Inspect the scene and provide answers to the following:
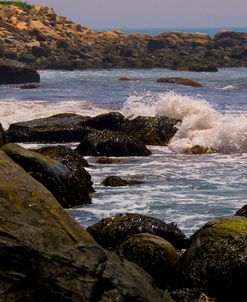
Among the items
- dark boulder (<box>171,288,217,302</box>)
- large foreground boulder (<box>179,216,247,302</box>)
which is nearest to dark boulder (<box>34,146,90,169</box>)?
large foreground boulder (<box>179,216,247,302</box>)

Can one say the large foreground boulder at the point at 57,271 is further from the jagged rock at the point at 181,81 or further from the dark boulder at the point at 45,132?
the jagged rock at the point at 181,81

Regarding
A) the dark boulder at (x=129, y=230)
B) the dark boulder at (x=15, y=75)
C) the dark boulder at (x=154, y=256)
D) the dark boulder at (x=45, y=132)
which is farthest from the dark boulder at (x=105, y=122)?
the dark boulder at (x=15, y=75)

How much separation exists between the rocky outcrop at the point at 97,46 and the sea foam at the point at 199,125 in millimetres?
38653

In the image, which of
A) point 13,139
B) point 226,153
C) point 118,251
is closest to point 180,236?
point 118,251

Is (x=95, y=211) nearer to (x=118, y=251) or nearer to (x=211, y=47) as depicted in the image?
(x=118, y=251)

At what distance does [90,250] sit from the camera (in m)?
5.29

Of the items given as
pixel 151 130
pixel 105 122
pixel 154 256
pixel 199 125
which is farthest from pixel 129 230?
pixel 199 125

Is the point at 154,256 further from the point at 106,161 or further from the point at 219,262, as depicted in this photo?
the point at 106,161

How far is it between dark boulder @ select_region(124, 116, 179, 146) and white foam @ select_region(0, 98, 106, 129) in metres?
5.71

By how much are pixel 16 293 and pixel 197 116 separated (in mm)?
18713

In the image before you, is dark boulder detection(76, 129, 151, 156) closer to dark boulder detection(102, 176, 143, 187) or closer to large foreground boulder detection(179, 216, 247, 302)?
dark boulder detection(102, 176, 143, 187)

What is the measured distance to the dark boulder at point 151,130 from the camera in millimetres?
20453

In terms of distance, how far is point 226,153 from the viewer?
19281 mm

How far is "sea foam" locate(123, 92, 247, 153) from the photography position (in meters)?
20.2
